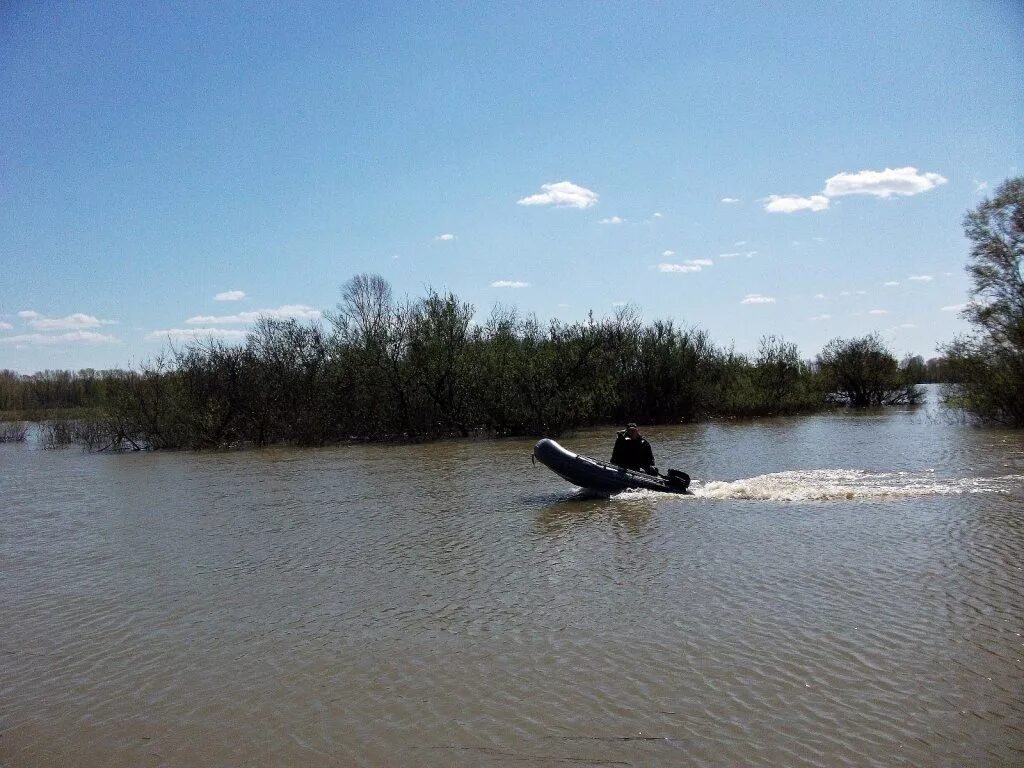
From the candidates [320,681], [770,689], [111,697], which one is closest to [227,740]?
[320,681]

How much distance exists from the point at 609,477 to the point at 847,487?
13.7 ft

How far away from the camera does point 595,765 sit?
4512 millimetres

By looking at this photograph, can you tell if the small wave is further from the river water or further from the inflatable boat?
the inflatable boat

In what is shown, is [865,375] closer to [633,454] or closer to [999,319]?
[999,319]

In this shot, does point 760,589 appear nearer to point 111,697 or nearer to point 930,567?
point 930,567

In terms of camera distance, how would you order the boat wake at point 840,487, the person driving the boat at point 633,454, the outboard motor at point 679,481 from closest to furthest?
the boat wake at point 840,487
the outboard motor at point 679,481
the person driving the boat at point 633,454

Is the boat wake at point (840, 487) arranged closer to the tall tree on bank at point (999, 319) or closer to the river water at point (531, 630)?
the river water at point (531, 630)

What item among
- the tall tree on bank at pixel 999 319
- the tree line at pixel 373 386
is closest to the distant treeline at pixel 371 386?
the tree line at pixel 373 386

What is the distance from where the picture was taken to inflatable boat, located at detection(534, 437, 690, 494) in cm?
1390

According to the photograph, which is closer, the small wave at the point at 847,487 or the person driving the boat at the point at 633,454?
the small wave at the point at 847,487

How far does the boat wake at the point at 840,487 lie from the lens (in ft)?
42.6

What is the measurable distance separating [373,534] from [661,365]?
85.5 ft

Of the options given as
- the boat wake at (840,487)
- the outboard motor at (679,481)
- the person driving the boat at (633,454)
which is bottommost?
the boat wake at (840,487)

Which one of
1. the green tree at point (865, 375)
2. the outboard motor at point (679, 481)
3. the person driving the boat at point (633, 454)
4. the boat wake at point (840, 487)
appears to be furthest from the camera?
the green tree at point (865, 375)
